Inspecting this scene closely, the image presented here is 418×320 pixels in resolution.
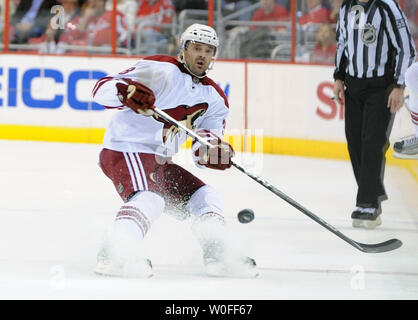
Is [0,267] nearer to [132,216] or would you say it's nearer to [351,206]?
[132,216]

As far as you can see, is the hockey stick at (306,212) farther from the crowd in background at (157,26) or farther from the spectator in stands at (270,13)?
the spectator in stands at (270,13)

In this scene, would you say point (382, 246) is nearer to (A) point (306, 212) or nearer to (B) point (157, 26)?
(A) point (306, 212)

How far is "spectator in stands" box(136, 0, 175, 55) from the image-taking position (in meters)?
8.52

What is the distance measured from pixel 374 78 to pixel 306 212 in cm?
135

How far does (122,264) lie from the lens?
3.64 m

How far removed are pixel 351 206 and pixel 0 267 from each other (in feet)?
8.19

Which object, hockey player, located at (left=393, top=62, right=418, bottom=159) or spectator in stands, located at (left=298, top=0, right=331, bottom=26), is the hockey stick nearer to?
hockey player, located at (left=393, top=62, right=418, bottom=159)

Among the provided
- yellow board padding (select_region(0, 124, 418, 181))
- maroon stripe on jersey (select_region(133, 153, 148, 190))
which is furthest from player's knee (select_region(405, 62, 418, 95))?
yellow board padding (select_region(0, 124, 418, 181))

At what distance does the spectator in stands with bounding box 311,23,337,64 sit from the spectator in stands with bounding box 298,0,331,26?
0.06 metres

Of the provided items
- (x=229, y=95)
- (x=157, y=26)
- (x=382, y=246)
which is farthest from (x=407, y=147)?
(x=157, y=26)

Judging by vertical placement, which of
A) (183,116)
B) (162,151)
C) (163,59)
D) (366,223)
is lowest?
(366,223)

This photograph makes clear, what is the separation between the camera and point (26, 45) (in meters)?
8.86

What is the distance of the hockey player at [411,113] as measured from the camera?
4.55 meters
